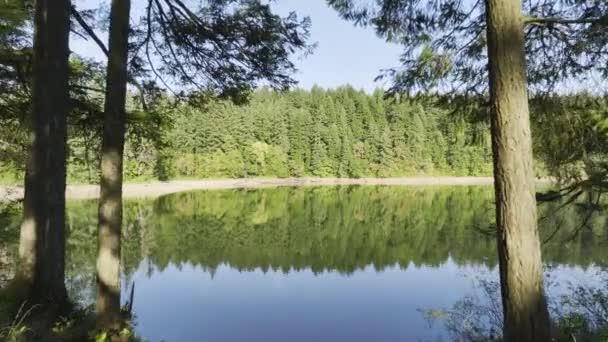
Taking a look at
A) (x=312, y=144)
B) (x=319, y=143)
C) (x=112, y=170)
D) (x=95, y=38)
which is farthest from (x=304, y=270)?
(x=312, y=144)

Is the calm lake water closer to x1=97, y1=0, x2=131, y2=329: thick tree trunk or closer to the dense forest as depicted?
x1=97, y1=0, x2=131, y2=329: thick tree trunk

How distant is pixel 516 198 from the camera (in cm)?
296

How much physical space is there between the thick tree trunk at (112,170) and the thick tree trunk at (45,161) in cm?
62

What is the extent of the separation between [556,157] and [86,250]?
13.6 m

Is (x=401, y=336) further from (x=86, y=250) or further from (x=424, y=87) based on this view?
(x=86, y=250)

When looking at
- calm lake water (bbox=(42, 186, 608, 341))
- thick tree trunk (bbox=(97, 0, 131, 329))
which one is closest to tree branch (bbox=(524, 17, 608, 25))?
calm lake water (bbox=(42, 186, 608, 341))

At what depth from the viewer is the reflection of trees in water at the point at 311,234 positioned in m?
14.8

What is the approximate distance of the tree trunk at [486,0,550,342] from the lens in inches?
116

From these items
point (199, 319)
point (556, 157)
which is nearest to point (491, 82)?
point (556, 157)

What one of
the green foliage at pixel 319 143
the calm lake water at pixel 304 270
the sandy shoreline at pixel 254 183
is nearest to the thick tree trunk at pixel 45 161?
the calm lake water at pixel 304 270

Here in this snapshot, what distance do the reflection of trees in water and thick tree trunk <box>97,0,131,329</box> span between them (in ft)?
13.1

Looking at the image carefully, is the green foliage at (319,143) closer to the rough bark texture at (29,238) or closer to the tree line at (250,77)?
the tree line at (250,77)

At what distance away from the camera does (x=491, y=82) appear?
3.10 m

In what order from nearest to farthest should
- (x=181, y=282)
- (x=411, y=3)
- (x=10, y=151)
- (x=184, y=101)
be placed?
(x=411, y=3) → (x=184, y=101) → (x=10, y=151) → (x=181, y=282)
